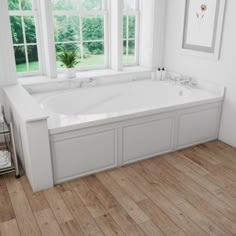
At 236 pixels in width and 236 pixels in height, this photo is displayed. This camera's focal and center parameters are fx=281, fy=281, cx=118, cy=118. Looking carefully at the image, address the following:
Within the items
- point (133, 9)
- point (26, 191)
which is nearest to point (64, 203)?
point (26, 191)

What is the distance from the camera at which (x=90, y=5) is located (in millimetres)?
3822

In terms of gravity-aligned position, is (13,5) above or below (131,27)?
above

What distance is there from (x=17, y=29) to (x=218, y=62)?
2440mm

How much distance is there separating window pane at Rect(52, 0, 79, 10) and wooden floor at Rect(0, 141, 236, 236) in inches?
87.9

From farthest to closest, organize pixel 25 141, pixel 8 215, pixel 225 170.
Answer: pixel 225 170
pixel 25 141
pixel 8 215

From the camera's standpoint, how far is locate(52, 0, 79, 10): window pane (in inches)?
142

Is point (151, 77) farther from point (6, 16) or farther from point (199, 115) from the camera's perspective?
point (6, 16)

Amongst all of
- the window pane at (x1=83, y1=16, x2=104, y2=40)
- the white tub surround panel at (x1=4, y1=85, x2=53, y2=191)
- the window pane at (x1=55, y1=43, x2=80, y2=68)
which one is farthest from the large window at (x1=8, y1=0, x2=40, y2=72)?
the white tub surround panel at (x1=4, y1=85, x2=53, y2=191)

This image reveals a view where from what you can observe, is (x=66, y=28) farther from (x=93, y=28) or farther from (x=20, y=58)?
(x=20, y=58)

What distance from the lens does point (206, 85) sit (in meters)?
3.48

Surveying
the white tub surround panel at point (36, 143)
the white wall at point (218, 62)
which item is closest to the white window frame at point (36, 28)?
the white tub surround panel at point (36, 143)

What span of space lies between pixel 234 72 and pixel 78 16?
212 cm

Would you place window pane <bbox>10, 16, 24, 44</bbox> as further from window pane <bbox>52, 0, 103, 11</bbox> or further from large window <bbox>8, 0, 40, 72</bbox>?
window pane <bbox>52, 0, 103, 11</bbox>

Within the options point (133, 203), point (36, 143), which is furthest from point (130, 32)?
point (133, 203)
